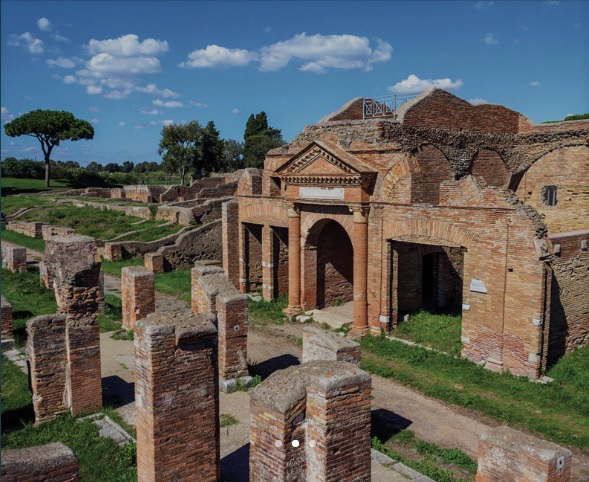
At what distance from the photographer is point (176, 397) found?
285 inches

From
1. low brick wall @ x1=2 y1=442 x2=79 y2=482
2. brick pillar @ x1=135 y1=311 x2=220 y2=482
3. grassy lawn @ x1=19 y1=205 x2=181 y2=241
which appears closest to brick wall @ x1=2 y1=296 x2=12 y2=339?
brick pillar @ x1=135 y1=311 x2=220 y2=482

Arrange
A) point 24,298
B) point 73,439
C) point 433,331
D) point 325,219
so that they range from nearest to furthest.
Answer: point 73,439, point 433,331, point 325,219, point 24,298

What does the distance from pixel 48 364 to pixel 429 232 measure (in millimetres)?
9357

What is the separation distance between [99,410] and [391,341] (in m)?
7.97

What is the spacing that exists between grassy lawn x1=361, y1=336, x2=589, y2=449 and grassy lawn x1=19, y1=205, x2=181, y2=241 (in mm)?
18685

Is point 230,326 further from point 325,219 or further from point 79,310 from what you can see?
point 325,219

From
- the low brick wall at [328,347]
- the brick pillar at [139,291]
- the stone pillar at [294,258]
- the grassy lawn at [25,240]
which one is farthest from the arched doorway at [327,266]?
the grassy lawn at [25,240]

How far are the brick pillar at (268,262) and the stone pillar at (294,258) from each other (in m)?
1.71

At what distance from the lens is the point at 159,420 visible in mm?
7113

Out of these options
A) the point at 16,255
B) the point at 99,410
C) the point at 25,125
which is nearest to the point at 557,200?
the point at 99,410

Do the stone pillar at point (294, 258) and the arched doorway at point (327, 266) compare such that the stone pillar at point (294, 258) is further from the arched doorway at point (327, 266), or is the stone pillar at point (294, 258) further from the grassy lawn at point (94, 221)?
the grassy lawn at point (94, 221)

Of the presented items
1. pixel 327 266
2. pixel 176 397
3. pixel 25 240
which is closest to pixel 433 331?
pixel 327 266

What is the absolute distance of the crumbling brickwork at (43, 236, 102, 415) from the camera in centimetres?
1007

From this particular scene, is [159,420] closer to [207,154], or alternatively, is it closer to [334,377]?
[334,377]
